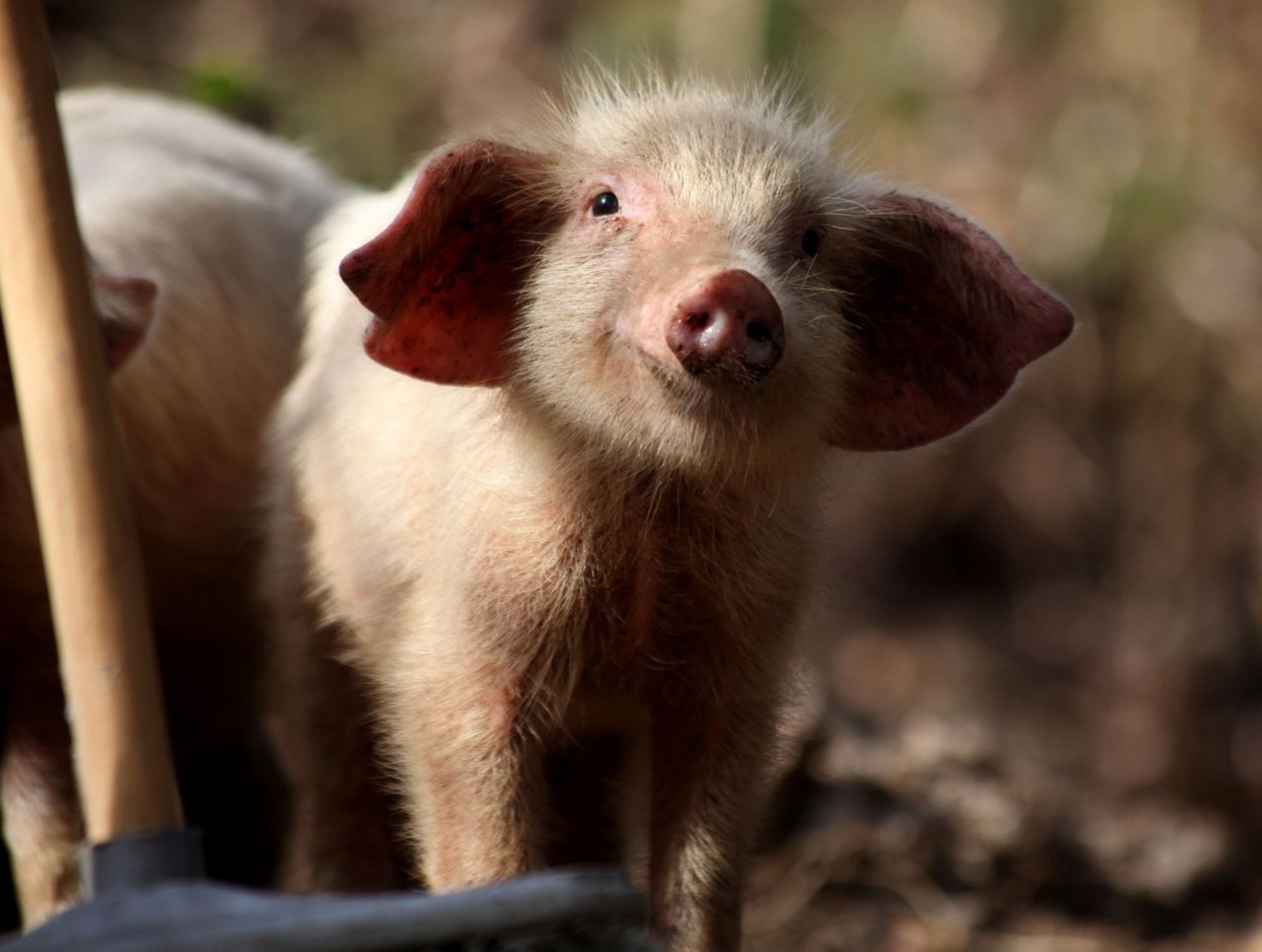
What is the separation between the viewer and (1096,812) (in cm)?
482

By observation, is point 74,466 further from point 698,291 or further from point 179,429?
point 179,429

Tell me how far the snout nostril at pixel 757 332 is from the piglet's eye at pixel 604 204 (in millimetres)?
433

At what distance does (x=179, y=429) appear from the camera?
3.80 m

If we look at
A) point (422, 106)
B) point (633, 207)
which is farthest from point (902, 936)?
point (422, 106)

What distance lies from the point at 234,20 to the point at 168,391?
5.03 metres

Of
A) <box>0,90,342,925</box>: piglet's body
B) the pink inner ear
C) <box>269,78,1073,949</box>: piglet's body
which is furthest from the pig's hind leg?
<box>269,78,1073,949</box>: piglet's body

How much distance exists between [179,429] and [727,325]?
6.13 ft

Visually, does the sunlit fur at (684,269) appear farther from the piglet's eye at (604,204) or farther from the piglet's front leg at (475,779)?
the piglet's front leg at (475,779)

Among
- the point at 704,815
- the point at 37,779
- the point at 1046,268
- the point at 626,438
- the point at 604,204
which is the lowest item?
the point at 37,779

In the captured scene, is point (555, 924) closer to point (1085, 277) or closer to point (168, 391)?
point (168, 391)

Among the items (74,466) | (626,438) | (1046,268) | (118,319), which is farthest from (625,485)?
(1046,268)

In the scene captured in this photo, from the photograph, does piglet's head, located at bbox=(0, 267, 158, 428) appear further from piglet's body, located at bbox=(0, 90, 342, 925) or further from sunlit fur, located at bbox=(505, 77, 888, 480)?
sunlit fur, located at bbox=(505, 77, 888, 480)

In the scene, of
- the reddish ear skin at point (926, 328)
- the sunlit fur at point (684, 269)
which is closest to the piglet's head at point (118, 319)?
Answer: the sunlit fur at point (684, 269)

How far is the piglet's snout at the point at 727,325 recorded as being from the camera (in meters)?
2.28
